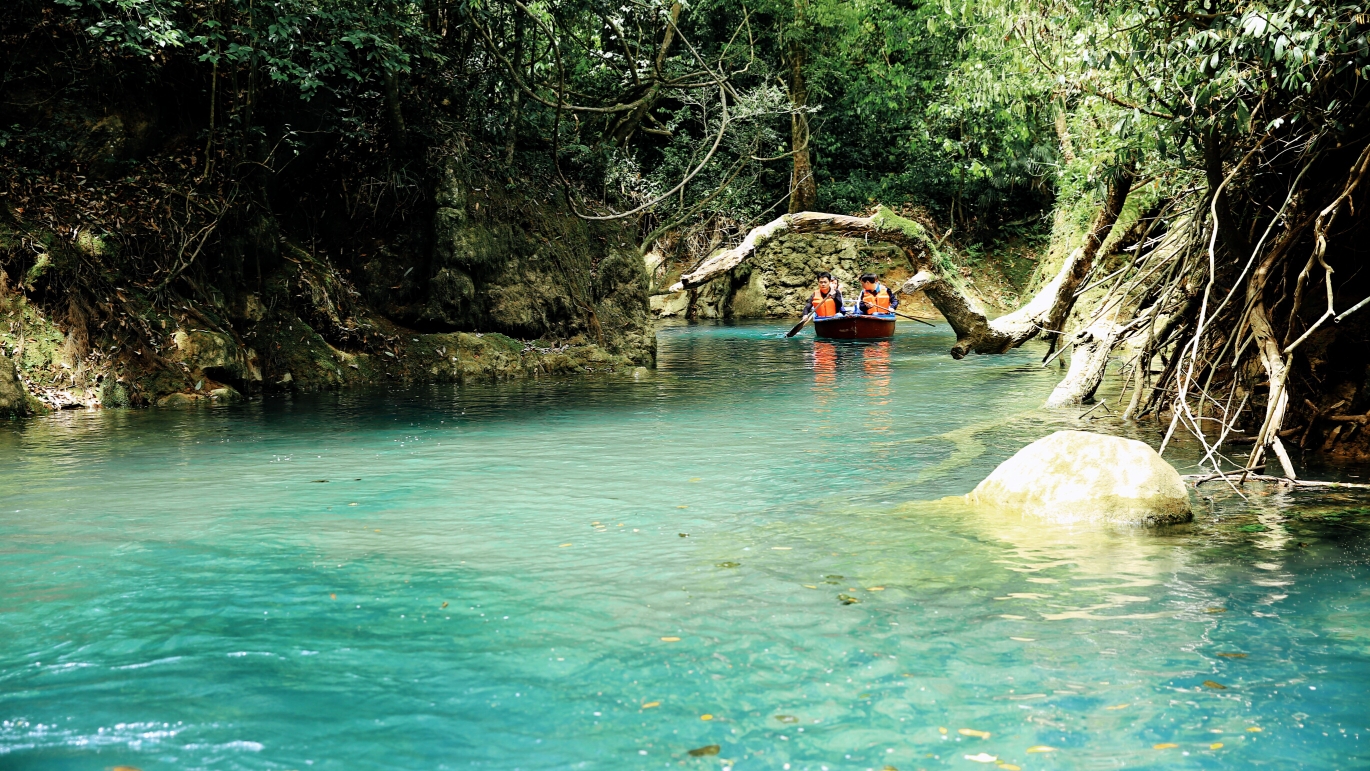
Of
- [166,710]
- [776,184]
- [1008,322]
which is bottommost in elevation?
[166,710]

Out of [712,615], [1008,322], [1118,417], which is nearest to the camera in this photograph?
[712,615]

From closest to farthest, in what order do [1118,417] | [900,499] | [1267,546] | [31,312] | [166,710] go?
[166,710] < [1267,546] < [900,499] < [1118,417] < [31,312]

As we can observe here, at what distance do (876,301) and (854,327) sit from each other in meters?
1.12

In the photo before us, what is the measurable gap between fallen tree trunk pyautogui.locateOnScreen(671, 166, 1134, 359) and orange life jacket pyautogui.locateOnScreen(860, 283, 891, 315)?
278 inches

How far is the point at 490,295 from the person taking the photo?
18844 mm

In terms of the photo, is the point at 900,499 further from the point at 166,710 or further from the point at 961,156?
the point at 961,156

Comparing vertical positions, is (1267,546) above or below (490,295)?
below

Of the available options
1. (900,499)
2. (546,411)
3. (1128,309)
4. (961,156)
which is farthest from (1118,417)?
(961,156)

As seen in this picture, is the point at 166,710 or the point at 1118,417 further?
the point at 1118,417

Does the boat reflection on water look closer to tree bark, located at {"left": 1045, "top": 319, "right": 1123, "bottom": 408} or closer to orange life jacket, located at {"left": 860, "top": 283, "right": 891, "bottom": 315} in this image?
orange life jacket, located at {"left": 860, "top": 283, "right": 891, "bottom": 315}

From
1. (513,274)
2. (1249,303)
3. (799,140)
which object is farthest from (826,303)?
(1249,303)

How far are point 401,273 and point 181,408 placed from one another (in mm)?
5433

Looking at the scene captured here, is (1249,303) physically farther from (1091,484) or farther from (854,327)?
(854,327)

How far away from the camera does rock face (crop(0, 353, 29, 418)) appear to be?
42.7 feet
